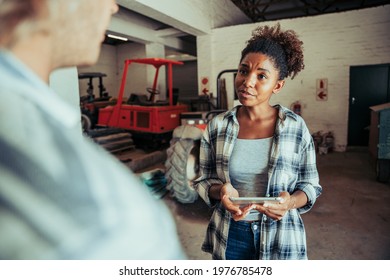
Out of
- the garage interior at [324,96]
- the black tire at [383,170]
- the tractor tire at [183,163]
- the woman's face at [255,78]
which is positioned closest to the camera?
the woman's face at [255,78]

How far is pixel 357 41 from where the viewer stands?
167 inches

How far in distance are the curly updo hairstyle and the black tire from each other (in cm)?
248

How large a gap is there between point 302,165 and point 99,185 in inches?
29.0

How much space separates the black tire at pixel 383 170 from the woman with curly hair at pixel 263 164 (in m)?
2.46

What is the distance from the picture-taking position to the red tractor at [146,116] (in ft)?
13.0

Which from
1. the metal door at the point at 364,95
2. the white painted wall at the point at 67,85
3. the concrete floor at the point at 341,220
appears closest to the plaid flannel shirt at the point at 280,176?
the concrete floor at the point at 341,220

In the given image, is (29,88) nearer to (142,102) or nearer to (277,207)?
(277,207)

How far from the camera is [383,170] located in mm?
2854

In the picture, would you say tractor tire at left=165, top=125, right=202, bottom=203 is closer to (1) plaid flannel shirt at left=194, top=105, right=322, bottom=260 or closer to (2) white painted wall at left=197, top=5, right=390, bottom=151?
(1) plaid flannel shirt at left=194, top=105, right=322, bottom=260

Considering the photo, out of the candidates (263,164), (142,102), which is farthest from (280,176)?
(142,102)

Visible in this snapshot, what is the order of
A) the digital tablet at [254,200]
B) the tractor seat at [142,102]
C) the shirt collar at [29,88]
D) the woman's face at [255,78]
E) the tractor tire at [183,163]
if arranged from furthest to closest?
the tractor seat at [142,102]
the tractor tire at [183,163]
the woman's face at [255,78]
the digital tablet at [254,200]
the shirt collar at [29,88]

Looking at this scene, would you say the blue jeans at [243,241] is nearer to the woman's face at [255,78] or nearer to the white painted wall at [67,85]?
the woman's face at [255,78]

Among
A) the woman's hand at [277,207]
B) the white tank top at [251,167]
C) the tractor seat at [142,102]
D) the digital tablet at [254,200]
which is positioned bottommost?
the woman's hand at [277,207]

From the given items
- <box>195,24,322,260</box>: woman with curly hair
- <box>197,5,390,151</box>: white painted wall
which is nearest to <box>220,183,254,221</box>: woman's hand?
<box>195,24,322,260</box>: woman with curly hair
